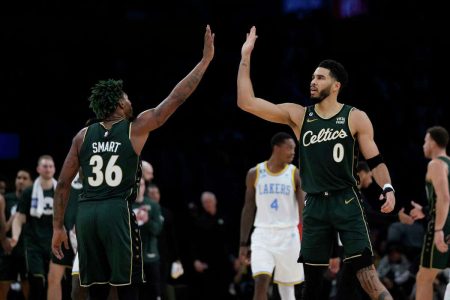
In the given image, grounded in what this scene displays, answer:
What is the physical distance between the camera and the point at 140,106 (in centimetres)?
1708

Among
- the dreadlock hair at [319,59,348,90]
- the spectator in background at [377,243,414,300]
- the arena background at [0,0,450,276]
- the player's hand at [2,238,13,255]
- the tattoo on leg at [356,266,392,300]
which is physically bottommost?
the spectator in background at [377,243,414,300]

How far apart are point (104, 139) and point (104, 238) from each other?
0.82 meters

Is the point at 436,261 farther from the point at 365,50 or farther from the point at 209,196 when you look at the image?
the point at 365,50

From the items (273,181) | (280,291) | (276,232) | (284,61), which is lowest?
(280,291)

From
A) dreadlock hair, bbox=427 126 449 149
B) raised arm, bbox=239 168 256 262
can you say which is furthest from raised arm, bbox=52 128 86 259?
dreadlock hair, bbox=427 126 449 149

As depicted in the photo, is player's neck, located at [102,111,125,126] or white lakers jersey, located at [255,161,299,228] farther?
white lakers jersey, located at [255,161,299,228]

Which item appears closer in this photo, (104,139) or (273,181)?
(104,139)

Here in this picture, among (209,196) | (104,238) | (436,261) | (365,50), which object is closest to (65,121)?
(209,196)

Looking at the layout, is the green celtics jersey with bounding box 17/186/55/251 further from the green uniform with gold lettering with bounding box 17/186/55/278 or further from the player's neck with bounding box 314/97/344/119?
the player's neck with bounding box 314/97/344/119

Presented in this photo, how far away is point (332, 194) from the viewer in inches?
280

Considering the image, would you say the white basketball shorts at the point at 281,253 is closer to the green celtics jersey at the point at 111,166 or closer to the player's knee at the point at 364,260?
the player's knee at the point at 364,260

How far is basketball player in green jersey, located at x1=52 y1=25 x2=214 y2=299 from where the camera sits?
6.69 m

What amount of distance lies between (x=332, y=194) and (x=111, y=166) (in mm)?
1863

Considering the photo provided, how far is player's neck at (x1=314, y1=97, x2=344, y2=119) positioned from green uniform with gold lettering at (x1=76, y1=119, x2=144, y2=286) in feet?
5.40
